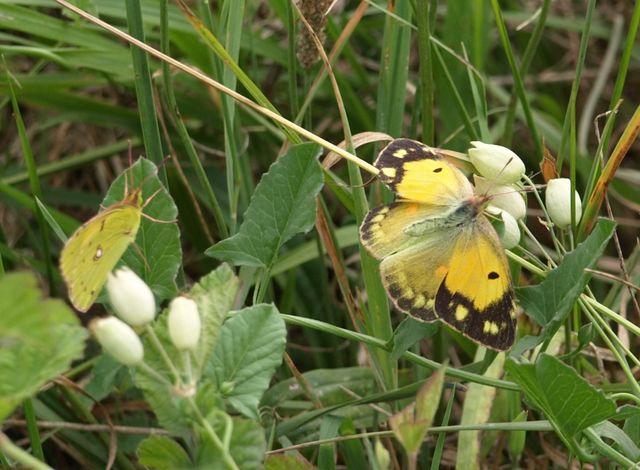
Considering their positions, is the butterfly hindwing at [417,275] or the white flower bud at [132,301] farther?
the butterfly hindwing at [417,275]

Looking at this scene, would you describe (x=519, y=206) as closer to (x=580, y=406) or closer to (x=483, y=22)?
(x=580, y=406)

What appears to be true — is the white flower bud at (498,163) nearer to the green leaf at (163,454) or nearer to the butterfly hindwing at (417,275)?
the butterfly hindwing at (417,275)

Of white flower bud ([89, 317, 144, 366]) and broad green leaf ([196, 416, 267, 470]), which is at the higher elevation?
white flower bud ([89, 317, 144, 366])

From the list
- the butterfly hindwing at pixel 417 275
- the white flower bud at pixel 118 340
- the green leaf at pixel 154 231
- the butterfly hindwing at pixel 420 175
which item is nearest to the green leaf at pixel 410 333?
the butterfly hindwing at pixel 417 275

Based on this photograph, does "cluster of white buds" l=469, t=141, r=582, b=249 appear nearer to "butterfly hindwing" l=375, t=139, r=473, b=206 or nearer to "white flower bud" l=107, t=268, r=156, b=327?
→ "butterfly hindwing" l=375, t=139, r=473, b=206

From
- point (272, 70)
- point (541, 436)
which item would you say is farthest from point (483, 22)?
point (541, 436)

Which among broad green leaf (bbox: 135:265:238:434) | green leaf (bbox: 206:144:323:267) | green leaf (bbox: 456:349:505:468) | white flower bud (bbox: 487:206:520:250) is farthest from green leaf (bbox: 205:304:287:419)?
green leaf (bbox: 456:349:505:468)
